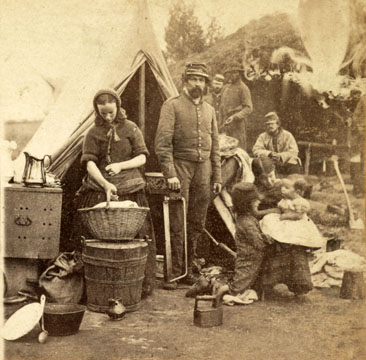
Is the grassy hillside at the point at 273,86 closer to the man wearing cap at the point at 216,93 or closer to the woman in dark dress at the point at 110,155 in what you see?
the man wearing cap at the point at 216,93

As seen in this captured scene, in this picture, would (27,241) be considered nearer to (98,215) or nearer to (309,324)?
(98,215)

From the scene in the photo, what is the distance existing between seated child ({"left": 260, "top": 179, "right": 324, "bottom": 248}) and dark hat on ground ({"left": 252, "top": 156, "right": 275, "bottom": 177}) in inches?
6.0

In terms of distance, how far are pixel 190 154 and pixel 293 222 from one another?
0.93 metres

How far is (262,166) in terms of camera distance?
4105 mm

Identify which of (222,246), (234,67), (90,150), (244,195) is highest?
(234,67)

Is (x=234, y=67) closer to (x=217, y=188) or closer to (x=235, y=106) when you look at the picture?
(x=235, y=106)

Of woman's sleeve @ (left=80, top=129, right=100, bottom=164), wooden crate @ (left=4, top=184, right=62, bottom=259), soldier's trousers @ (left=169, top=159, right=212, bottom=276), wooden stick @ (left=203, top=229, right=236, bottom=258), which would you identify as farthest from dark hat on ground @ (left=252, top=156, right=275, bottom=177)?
wooden crate @ (left=4, top=184, right=62, bottom=259)

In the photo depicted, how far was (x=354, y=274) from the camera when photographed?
4.10 m

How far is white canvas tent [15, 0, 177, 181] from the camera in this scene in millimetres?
3838

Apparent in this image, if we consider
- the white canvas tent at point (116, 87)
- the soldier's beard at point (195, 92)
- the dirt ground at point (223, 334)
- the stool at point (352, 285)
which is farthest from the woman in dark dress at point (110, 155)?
the stool at point (352, 285)

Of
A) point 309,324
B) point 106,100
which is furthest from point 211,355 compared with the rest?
point 106,100

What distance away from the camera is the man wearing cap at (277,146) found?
13.6 ft

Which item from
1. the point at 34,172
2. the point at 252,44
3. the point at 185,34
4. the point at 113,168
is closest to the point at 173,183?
the point at 113,168

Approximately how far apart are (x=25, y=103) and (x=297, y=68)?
2.07 metres
